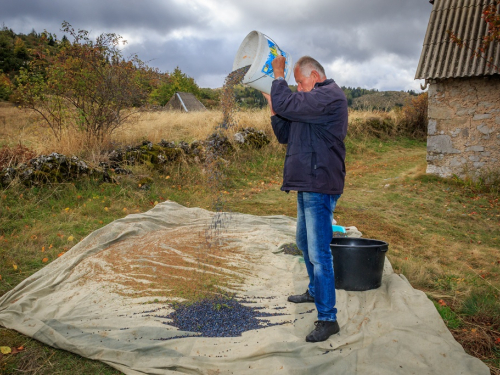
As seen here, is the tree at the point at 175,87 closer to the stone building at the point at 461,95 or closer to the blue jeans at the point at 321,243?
the stone building at the point at 461,95

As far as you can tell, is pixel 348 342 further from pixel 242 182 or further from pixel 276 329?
pixel 242 182

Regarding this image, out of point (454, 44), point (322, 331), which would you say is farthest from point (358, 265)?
point (454, 44)

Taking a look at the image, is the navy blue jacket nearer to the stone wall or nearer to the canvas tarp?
the canvas tarp

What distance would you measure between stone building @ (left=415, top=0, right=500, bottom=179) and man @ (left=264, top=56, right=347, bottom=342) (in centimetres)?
602

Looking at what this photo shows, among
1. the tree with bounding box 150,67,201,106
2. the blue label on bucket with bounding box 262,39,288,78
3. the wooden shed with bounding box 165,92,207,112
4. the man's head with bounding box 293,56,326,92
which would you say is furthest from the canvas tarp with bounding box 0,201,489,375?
the tree with bounding box 150,67,201,106

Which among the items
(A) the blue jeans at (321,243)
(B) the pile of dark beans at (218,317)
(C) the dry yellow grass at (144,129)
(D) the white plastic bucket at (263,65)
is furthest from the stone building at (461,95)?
(B) the pile of dark beans at (218,317)

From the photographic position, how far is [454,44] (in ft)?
24.7

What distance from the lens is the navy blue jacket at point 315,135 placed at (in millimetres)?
2359

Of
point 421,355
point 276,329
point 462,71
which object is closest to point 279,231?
point 276,329

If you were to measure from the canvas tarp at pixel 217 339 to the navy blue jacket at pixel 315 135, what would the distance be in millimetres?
1008

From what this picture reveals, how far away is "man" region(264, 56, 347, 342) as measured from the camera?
7.77ft

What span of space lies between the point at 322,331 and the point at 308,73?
171 centimetres

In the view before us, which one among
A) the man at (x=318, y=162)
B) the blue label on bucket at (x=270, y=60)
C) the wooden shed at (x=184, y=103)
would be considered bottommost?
the man at (x=318, y=162)

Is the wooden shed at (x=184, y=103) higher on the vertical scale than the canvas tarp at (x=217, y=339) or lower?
higher
